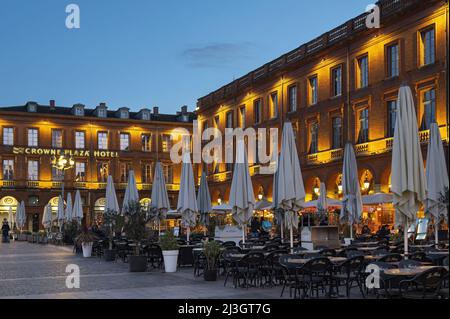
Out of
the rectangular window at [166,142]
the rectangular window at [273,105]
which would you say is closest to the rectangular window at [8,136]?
the rectangular window at [166,142]

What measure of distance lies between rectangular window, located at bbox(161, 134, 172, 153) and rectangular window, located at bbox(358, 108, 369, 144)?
37.6 m

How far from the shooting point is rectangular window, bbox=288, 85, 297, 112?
144 ft

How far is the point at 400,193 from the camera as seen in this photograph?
13039 millimetres

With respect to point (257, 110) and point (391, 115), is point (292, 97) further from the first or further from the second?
point (391, 115)

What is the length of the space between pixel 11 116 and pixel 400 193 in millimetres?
56890

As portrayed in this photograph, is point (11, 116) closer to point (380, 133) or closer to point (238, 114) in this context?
point (238, 114)

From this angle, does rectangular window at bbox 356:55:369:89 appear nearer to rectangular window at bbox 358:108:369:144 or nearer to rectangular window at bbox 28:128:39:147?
rectangular window at bbox 358:108:369:144

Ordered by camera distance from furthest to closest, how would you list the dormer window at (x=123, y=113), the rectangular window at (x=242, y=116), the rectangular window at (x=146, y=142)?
the dormer window at (x=123, y=113)
the rectangular window at (x=146, y=142)
the rectangular window at (x=242, y=116)

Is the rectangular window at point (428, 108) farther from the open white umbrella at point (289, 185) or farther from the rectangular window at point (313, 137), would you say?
the open white umbrella at point (289, 185)

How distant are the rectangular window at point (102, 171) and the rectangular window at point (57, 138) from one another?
15.3ft

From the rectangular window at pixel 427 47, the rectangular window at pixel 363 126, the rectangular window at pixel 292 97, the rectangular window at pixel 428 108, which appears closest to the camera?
the rectangular window at pixel 428 108

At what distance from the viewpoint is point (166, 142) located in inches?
2830

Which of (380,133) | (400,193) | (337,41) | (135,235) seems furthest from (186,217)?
(337,41)

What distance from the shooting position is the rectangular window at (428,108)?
1225 inches
